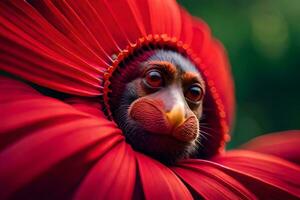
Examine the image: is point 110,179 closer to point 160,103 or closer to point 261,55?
point 160,103

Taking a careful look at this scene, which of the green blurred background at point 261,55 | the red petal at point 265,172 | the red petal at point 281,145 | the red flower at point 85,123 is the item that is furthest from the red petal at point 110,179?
the green blurred background at point 261,55

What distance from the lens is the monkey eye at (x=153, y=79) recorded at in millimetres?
600

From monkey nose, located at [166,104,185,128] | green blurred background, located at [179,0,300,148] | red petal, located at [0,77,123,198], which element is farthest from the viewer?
green blurred background, located at [179,0,300,148]

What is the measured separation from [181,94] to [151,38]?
2.9 inches

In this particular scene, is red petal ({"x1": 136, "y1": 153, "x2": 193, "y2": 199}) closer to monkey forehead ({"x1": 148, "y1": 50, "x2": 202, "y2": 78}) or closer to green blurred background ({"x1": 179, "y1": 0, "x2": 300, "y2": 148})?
monkey forehead ({"x1": 148, "y1": 50, "x2": 202, "y2": 78})

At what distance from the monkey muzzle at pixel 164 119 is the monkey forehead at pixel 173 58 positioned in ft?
0.21

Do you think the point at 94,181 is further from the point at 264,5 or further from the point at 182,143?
the point at 264,5

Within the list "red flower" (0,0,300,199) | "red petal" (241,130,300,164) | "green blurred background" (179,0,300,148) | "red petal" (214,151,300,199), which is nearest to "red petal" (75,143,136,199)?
"red flower" (0,0,300,199)

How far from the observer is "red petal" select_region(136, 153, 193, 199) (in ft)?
1.53

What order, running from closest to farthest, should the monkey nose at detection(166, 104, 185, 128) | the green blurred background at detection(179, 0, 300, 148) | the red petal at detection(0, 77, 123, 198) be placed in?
the red petal at detection(0, 77, 123, 198) → the monkey nose at detection(166, 104, 185, 128) → the green blurred background at detection(179, 0, 300, 148)

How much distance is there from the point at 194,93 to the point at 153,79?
0.19 feet

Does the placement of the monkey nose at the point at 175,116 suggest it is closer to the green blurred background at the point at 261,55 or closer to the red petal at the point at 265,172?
the red petal at the point at 265,172

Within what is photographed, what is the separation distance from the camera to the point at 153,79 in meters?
0.60

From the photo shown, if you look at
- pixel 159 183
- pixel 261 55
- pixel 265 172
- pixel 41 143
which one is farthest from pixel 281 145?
pixel 261 55
